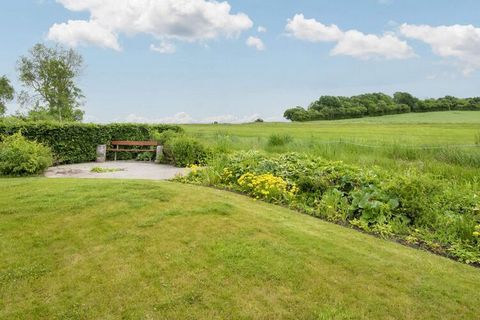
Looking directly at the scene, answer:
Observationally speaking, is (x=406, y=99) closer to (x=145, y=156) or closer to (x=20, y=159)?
(x=145, y=156)

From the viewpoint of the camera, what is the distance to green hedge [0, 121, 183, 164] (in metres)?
12.1

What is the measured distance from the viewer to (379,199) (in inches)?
215

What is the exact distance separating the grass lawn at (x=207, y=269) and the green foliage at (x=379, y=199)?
0.50 m


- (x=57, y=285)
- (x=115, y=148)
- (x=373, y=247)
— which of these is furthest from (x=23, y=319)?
(x=115, y=148)

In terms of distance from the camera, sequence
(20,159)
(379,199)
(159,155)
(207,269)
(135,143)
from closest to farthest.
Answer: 1. (207,269)
2. (379,199)
3. (20,159)
4. (159,155)
5. (135,143)

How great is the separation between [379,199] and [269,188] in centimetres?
180

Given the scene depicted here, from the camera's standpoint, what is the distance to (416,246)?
4.46 metres

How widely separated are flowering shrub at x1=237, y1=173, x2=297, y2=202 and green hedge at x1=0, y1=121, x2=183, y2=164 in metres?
8.40

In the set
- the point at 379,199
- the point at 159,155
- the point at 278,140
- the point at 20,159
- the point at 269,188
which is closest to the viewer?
the point at 379,199

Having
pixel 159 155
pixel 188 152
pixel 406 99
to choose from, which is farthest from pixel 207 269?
pixel 406 99

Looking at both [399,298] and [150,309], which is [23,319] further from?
[399,298]

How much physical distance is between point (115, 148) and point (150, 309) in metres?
12.6

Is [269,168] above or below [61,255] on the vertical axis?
above

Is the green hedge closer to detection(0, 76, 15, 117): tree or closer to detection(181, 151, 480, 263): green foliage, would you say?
detection(181, 151, 480, 263): green foliage
